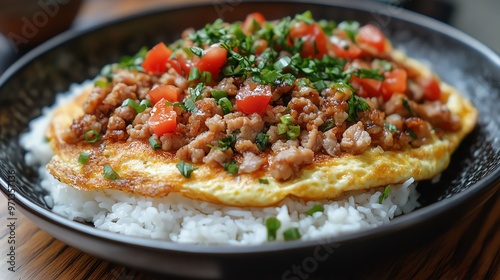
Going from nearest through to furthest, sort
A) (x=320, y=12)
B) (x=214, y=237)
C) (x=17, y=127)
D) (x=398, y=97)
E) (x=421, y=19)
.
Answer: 1. (x=214, y=237)
2. (x=398, y=97)
3. (x=17, y=127)
4. (x=421, y=19)
5. (x=320, y=12)

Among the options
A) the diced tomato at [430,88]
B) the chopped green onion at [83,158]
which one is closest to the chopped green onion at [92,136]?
the chopped green onion at [83,158]

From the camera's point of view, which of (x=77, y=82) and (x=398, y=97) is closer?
(x=398, y=97)

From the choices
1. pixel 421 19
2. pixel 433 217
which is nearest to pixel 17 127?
pixel 433 217

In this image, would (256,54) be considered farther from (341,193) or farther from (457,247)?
(457,247)

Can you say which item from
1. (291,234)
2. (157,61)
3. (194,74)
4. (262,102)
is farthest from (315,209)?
(157,61)

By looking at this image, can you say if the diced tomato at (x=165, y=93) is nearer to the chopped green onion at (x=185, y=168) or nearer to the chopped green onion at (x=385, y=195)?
the chopped green onion at (x=185, y=168)

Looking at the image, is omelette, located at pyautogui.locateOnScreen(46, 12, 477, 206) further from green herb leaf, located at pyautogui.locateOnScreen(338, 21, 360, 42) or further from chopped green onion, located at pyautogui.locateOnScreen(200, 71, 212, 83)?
green herb leaf, located at pyautogui.locateOnScreen(338, 21, 360, 42)

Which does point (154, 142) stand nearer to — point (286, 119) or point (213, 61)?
point (213, 61)
